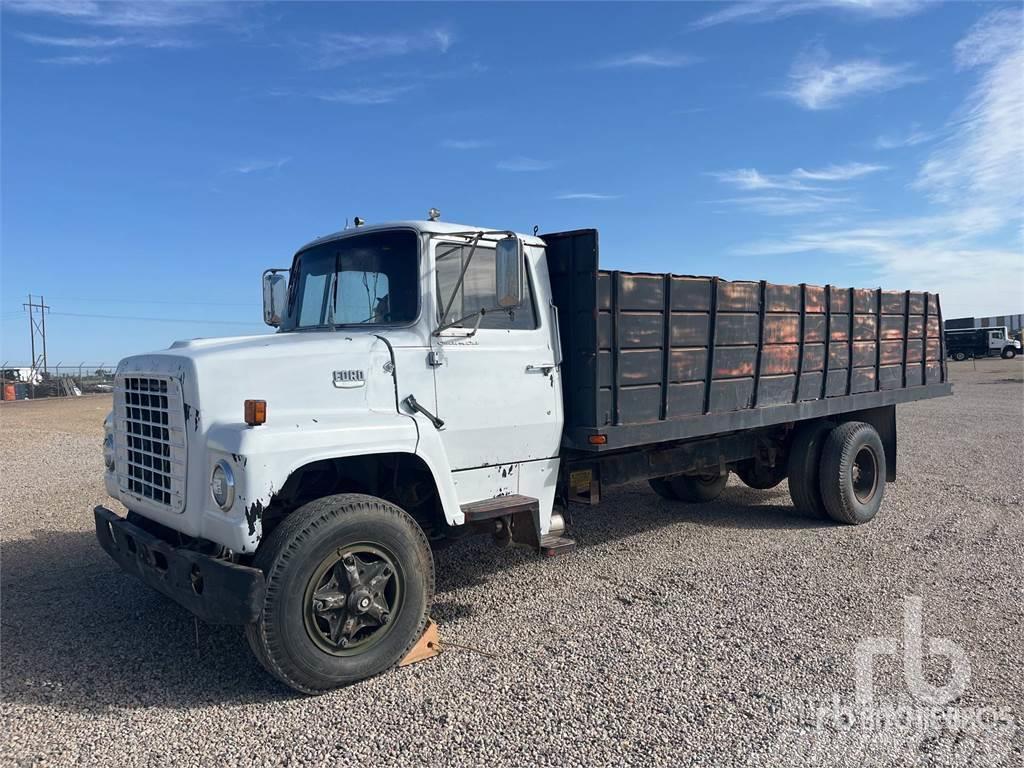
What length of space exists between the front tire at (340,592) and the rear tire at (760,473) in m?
4.72

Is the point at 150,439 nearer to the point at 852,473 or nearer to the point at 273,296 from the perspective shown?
the point at 273,296

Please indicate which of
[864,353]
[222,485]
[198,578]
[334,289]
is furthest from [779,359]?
[198,578]

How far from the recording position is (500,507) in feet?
15.3

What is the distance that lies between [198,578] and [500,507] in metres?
1.79

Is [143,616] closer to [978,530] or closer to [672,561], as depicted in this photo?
[672,561]

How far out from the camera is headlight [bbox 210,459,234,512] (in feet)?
12.0

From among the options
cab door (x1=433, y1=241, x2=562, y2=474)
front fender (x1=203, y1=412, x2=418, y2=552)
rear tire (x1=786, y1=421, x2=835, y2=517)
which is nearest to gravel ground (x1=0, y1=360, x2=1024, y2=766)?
rear tire (x1=786, y1=421, x2=835, y2=517)

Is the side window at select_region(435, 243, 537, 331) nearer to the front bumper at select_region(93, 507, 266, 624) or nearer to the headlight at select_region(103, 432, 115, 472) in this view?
the front bumper at select_region(93, 507, 266, 624)

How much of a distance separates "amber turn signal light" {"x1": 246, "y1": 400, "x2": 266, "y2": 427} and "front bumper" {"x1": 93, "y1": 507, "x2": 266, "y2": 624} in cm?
71

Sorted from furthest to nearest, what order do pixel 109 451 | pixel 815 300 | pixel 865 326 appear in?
pixel 865 326, pixel 815 300, pixel 109 451

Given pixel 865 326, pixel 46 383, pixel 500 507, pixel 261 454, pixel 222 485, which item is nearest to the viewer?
pixel 261 454

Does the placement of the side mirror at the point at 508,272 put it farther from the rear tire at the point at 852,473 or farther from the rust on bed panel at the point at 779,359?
the rear tire at the point at 852,473

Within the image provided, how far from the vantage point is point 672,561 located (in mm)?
6125

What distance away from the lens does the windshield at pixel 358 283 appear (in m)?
4.61
